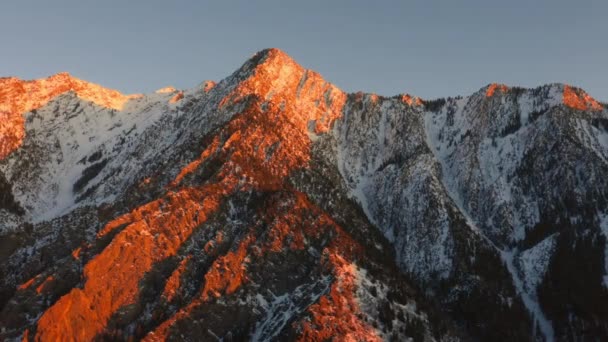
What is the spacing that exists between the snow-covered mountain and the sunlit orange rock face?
32 cm

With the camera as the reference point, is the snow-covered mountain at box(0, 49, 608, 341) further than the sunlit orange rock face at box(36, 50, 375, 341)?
Yes

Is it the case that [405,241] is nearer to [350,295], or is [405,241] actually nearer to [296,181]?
[296,181]

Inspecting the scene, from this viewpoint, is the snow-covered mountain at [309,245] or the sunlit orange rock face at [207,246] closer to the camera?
the sunlit orange rock face at [207,246]

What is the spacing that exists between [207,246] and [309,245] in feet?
71.7

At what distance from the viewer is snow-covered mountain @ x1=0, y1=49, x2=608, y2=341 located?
340 feet

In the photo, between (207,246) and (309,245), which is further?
(309,245)

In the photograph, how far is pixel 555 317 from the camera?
136 metres

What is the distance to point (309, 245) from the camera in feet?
409

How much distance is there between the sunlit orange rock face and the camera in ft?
325

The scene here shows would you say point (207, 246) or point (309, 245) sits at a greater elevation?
point (309, 245)

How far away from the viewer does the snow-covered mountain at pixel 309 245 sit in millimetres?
103625

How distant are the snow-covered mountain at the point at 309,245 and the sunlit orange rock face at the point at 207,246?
322 millimetres

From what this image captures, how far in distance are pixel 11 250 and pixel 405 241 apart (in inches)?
4111

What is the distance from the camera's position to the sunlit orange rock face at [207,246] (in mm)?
99062
